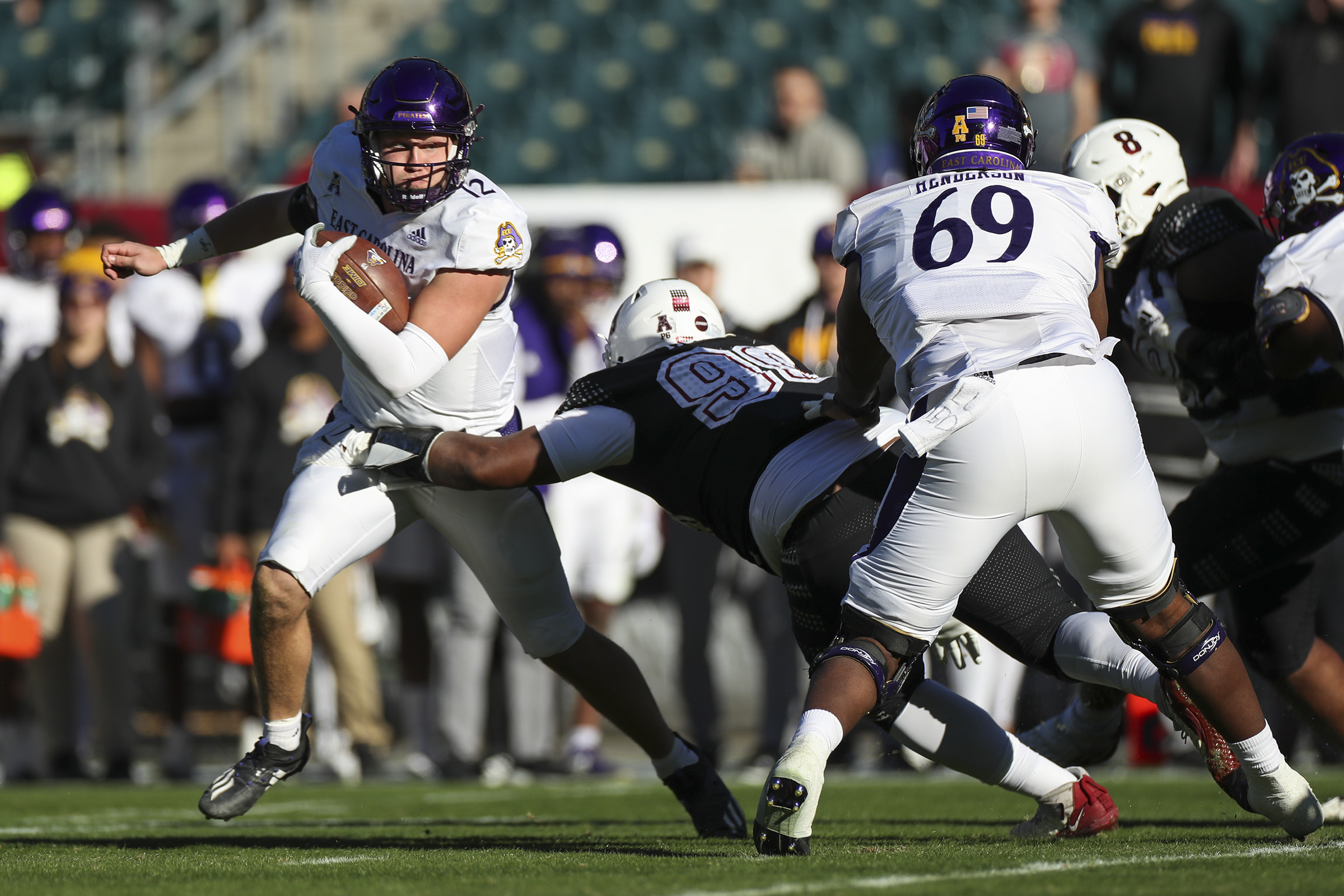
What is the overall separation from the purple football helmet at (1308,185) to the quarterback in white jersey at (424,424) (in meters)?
1.88

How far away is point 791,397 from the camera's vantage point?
3.90m

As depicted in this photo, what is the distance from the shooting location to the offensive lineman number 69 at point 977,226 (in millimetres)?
3400

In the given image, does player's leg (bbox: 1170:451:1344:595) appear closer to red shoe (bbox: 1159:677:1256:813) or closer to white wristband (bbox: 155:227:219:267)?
red shoe (bbox: 1159:677:1256:813)

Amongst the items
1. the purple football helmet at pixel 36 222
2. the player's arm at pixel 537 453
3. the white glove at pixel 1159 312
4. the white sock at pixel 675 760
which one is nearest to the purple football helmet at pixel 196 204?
the purple football helmet at pixel 36 222

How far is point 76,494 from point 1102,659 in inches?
177

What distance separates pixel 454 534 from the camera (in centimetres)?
422

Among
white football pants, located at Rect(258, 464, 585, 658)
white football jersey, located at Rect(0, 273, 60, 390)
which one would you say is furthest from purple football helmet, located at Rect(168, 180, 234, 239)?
white football pants, located at Rect(258, 464, 585, 658)

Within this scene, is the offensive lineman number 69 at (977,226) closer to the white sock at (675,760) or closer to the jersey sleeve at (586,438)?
the jersey sleeve at (586,438)

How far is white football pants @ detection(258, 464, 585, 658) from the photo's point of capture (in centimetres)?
407

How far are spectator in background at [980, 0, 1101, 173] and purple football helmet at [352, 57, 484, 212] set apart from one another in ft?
13.6

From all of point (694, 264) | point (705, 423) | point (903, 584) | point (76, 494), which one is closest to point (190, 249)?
point (705, 423)

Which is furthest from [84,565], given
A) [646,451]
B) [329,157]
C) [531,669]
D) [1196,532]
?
[1196,532]

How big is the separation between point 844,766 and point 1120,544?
152 inches

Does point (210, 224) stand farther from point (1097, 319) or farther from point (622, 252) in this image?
point (622, 252)
